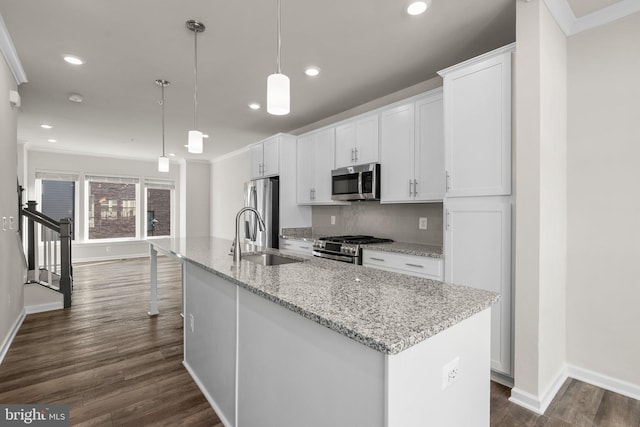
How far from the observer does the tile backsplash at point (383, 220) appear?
3281 mm

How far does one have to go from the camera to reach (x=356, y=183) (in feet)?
11.8

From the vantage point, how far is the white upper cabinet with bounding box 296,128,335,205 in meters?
4.09

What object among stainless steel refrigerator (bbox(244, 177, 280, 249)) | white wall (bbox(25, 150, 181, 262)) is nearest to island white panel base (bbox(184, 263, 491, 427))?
stainless steel refrigerator (bbox(244, 177, 280, 249))

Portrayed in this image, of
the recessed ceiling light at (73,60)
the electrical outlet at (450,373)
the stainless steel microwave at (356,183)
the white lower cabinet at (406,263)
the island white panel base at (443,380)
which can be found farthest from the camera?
the stainless steel microwave at (356,183)

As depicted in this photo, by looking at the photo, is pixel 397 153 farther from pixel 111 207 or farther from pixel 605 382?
pixel 111 207

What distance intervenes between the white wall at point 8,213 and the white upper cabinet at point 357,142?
3169mm

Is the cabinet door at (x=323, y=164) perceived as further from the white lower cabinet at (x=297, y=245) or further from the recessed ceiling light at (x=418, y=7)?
the recessed ceiling light at (x=418, y=7)

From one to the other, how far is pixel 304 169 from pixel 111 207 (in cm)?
580

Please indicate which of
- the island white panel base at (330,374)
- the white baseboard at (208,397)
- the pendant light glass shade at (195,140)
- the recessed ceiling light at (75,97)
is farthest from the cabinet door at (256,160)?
the island white panel base at (330,374)

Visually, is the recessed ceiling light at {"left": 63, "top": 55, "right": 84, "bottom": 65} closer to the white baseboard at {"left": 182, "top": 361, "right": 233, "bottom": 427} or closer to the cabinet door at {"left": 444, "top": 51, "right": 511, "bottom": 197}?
the white baseboard at {"left": 182, "top": 361, "right": 233, "bottom": 427}

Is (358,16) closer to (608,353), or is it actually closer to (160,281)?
(608,353)

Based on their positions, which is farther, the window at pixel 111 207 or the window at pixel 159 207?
the window at pixel 159 207

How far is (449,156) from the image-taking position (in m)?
2.45

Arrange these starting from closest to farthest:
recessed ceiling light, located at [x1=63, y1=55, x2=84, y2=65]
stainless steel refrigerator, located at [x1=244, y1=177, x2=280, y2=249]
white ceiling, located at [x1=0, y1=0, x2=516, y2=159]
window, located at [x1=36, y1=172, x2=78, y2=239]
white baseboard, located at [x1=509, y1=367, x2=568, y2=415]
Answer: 1. white baseboard, located at [x1=509, y1=367, x2=568, y2=415]
2. white ceiling, located at [x1=0, y1=0, x2=516, y2=159]
3. recessed ceiling light, located at [x1=63, y1=55, x2=84, y2=65]
4. stainless steel refrigerator, located at [x1=244, y1=177, x2=280, y2=249]
5. window, located at [x1=36, y1=172, x2=78, y2=239]
